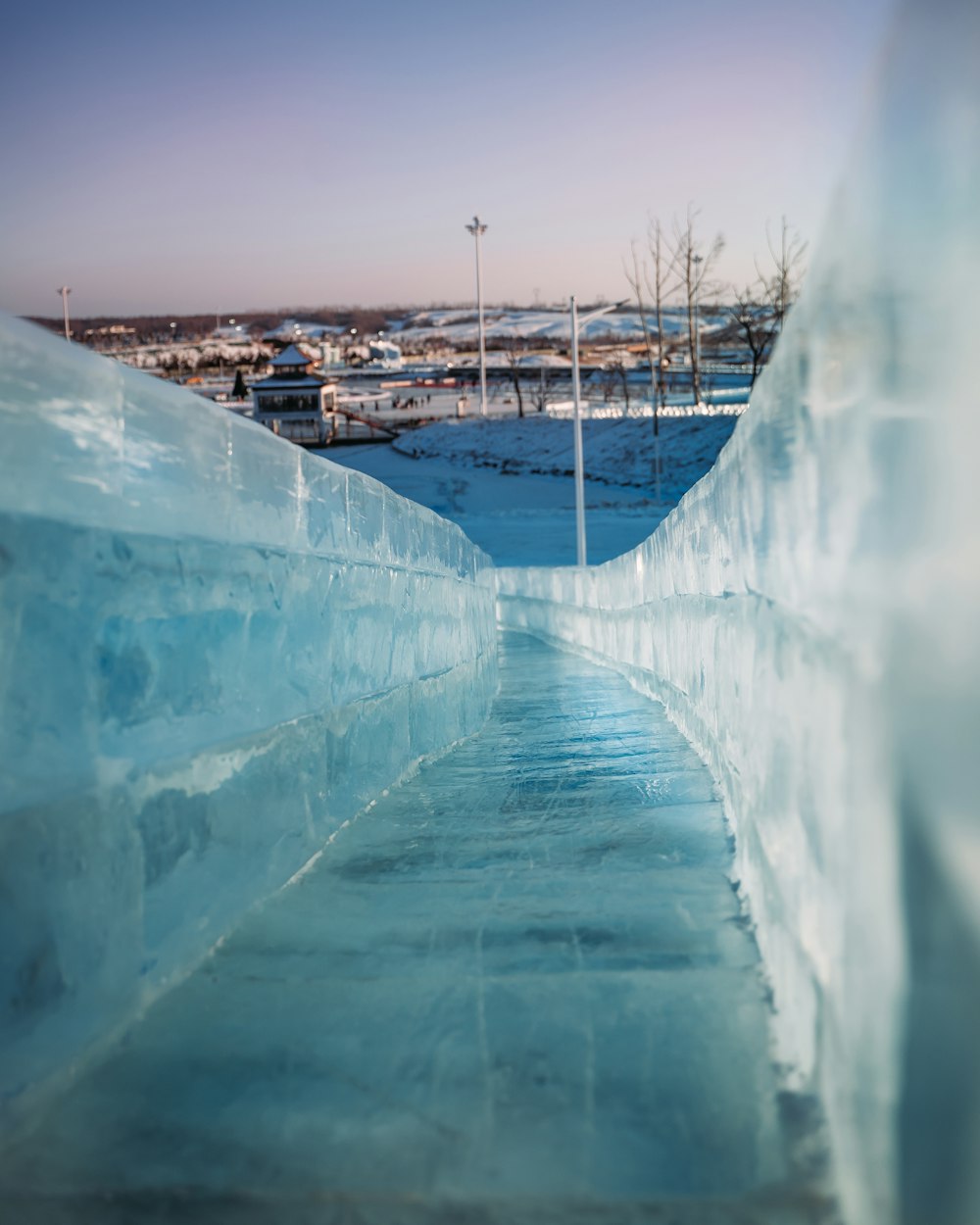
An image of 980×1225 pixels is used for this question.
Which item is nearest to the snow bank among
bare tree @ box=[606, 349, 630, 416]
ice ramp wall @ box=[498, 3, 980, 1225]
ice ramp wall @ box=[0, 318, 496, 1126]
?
bare tree @ box=[606, 349, 630, 416]

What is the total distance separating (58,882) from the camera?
2396 mm

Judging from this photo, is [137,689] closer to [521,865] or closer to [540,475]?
[521,865]

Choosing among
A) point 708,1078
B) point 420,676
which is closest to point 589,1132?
point 708,1078

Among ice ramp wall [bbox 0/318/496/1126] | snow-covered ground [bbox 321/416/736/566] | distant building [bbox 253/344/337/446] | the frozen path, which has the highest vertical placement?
distant building [bbox 253/344/337/446]

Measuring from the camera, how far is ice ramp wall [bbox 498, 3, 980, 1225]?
145 cm

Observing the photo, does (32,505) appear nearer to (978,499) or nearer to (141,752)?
(141,752)

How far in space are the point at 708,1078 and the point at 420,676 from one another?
4.87 m

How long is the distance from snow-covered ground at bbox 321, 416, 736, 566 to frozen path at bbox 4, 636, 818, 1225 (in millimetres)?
39931

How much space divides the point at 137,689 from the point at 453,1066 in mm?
1099

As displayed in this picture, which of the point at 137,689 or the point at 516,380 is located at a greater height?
the point at 516,380

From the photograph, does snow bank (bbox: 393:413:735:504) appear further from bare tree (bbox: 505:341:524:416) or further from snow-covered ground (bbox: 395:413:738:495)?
bare tree (bbox: 505:341:524:416)

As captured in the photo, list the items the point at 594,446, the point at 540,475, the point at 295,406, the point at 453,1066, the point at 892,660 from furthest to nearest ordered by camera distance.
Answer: the point at 295,406 < the point at 594,446 < the point at 540,475 < the point at 453,1066 < the point at 892,660

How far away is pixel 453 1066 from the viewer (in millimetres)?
2336

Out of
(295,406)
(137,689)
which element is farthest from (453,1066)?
(295,406)
